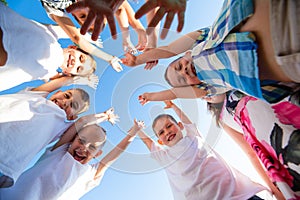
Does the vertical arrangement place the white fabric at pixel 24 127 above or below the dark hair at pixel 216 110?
above

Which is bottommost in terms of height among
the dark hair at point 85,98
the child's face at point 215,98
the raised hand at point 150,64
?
the child's face at point 215,98

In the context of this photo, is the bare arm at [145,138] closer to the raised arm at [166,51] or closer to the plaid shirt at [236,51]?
the raised arm at [166,51]

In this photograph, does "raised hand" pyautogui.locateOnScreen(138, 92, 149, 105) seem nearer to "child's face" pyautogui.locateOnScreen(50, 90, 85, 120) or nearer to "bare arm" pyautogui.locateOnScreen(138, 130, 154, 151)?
"bare arm" pyautogui.locateOnScreen(138, 130, 154, 151)

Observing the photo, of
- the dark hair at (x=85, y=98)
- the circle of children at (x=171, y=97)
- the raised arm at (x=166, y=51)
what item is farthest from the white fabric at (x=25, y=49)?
the raised arm at (x=166, y=51)

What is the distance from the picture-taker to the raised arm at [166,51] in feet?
1.94

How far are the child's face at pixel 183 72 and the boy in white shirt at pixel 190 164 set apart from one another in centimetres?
9

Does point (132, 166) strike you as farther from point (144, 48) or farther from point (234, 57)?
point (234, 57)

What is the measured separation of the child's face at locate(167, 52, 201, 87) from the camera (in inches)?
24.8

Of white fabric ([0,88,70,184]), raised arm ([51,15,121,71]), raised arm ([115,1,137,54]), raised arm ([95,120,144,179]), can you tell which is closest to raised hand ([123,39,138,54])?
raised arm ([115,1,137,54])

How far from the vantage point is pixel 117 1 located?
392 mm

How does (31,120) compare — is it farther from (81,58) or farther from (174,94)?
(174,94)

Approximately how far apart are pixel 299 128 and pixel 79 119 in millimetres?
608

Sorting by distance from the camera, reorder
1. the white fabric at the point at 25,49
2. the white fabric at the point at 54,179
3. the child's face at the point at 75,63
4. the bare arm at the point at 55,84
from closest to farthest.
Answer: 1. the white fabric at the point at 25,49
2. the white fabric at the point at 54,179
3. the child's face at the point at 75,63
4. the bare arm at the point at 55,84

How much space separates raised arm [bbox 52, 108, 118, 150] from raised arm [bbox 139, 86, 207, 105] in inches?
4.4
